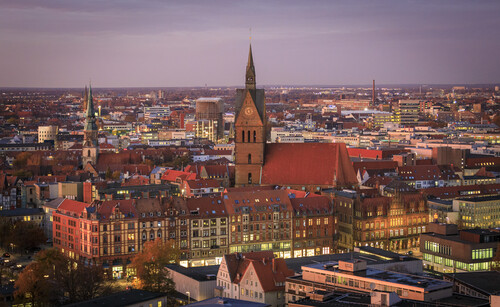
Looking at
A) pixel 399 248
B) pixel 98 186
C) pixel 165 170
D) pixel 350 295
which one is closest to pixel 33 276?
pixel 350 295

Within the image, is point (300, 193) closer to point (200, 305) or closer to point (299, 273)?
point (299, 273)

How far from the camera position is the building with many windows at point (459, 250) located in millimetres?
80500

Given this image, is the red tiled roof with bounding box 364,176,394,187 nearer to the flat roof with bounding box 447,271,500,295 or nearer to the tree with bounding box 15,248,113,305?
the flat roof with bounding box 447,271,500,295

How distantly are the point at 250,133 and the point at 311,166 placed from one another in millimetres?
8807

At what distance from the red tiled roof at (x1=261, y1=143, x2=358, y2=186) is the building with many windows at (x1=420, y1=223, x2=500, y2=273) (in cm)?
2118

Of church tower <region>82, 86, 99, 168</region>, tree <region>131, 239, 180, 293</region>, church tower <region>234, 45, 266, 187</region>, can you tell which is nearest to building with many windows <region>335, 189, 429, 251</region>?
church tower <region>234, 45, 266, 187</region>

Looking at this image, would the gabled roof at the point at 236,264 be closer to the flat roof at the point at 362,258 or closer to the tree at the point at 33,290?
the flat roof at the point at 362,258

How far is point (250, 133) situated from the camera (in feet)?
352

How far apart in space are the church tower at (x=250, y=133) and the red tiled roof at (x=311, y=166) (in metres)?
1.57

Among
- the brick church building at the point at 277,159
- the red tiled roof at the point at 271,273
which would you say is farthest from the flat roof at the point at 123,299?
the brick church building at the point at 277,159

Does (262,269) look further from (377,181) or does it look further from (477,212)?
(377,181)

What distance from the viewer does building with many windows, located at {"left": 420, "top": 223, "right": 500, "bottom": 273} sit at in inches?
3169

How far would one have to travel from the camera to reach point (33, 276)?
6900cm

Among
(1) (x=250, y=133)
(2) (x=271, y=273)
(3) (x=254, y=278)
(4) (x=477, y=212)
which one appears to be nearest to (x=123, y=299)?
(3) (x=254, y=278)
